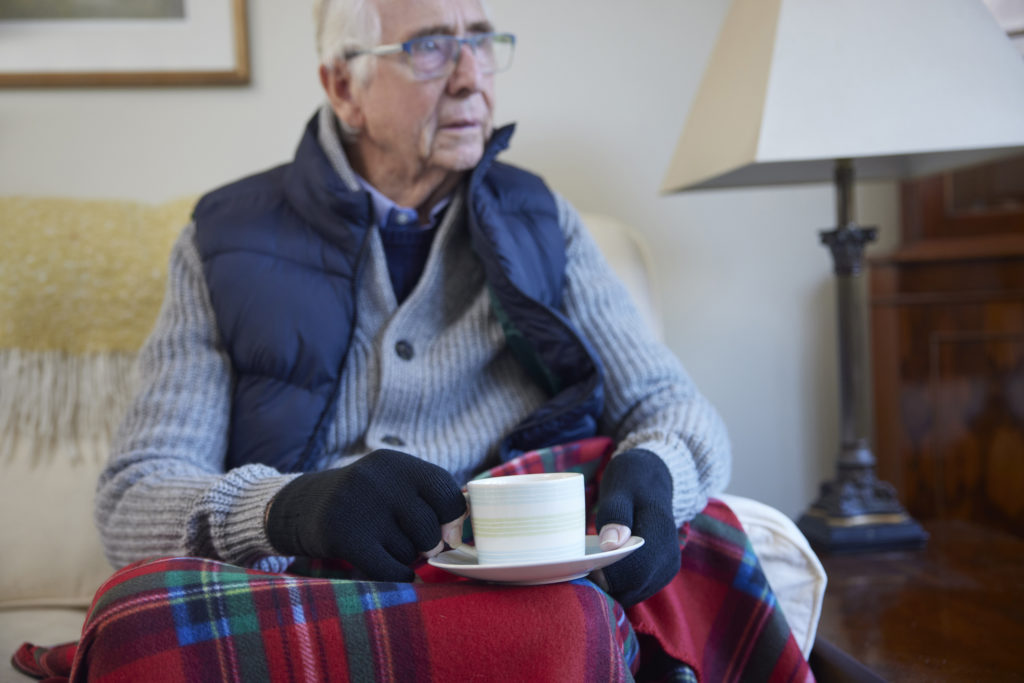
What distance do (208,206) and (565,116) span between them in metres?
0.73

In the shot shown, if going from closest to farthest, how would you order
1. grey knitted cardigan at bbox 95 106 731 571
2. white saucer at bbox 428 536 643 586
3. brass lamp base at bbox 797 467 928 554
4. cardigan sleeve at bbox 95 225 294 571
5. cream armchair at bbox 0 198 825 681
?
white saucer at bbox 428 536 643 586 < cardigan sleeve at bbox 95 225 294 571 < grey knitted cardigan at bbox 95 106 731 571 < cream armchair at bbox 0 198 825 681 < brass lamp base at bbox 797 467 928 554

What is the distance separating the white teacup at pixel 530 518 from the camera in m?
0.59

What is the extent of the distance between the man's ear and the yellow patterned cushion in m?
0.31

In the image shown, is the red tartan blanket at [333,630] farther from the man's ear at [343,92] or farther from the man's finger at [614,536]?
the man's ear at [343,92]

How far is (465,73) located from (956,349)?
1.05m

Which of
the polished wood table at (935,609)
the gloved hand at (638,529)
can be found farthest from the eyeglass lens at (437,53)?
the polished wood table at (935,609)

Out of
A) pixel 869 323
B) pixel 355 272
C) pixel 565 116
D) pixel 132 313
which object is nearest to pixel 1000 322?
pixel 869 323

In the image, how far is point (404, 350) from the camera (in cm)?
105

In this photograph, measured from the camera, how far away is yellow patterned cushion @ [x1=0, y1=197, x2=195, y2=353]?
121 centimetres

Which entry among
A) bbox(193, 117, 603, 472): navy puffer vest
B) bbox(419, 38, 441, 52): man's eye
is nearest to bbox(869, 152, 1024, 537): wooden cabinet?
bbox(193, 117, 603, 472): navy puffer vest

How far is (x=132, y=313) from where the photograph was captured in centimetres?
125

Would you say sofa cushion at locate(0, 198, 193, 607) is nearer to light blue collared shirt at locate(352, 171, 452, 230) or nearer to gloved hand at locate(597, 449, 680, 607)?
light blue collared shirt at locate(352, 171, 452, 230)

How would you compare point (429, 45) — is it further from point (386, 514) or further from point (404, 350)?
point (386, 514)

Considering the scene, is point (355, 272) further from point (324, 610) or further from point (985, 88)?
point (985, 88)
